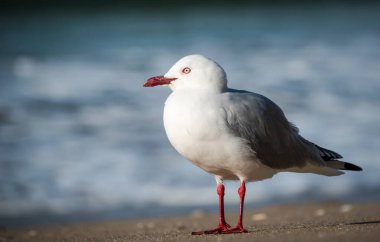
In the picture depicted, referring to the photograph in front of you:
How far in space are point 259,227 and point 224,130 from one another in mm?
1056

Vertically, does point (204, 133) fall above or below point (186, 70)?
below

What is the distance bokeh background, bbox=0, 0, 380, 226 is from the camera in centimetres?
793

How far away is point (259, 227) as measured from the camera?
5.62 metres

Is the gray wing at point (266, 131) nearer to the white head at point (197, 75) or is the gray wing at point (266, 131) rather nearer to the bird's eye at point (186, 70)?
the white head at point (197, 75)

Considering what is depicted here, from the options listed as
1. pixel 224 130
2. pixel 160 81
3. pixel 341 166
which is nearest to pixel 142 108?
pixel 341 166

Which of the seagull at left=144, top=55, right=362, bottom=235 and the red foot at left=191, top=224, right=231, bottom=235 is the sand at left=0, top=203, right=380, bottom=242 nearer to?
the red foot at left=191, top=224, right=231, bottom=235

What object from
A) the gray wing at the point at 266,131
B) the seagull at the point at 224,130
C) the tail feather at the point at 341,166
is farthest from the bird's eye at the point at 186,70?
the tail feather at the point at 341,166

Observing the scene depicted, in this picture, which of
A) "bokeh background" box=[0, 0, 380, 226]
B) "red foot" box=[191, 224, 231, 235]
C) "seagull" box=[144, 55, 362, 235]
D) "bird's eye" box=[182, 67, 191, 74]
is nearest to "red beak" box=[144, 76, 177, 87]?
"seagull" box=[144, 55, 362, 235]

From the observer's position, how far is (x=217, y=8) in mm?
32562

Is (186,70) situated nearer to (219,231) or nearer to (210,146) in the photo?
(210,146)

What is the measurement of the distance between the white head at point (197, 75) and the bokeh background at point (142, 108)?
2.43m

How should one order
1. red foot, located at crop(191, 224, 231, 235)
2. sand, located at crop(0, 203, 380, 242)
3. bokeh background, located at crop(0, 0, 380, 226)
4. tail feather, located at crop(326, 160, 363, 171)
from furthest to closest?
bokeh background, located at crop(0, 0, 380, 226) < tail feather, located at crop(326, 160, 363, 171) < red foot, located at crop(191, 224, 231, 235) < sand, located at crop(0, 203, 380, 242)

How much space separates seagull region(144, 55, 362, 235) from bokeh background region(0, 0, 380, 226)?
223 centimetres

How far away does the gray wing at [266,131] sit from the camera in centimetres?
503
